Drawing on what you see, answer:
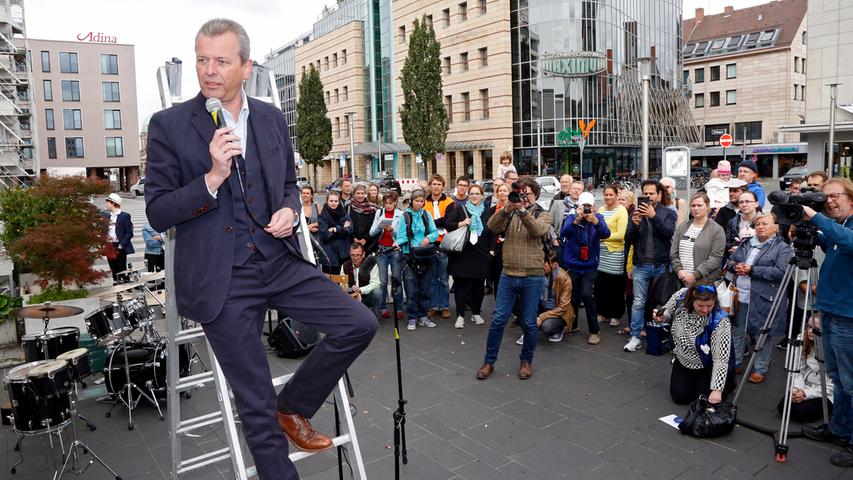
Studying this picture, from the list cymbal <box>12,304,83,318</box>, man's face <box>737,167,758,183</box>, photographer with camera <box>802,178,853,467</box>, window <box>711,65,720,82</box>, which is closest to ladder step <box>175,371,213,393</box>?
cymbal <box>12,304,83,318</box>

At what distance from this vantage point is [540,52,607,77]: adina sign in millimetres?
41969

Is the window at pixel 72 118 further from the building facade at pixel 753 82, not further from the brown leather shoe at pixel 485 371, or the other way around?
the brown leather shoe at pixel 485 371

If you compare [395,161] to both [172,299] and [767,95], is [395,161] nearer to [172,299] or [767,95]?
[767,95]

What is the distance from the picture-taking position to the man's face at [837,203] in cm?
464

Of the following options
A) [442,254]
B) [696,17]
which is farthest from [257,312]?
[696,17]

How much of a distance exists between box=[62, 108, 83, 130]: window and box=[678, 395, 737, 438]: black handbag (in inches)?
3019

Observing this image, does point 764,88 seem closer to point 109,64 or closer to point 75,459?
point 75,459

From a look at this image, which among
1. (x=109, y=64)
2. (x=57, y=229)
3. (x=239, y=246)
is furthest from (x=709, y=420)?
(x=109, y=64)

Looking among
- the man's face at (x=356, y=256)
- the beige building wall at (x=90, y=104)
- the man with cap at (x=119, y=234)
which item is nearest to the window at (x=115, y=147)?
the beige building wall at (x=90, y=104)

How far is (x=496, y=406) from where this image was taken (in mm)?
5824

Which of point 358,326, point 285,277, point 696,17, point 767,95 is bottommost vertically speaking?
point 358,326

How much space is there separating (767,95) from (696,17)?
16.9 meters

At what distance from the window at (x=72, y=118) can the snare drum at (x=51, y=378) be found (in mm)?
74045

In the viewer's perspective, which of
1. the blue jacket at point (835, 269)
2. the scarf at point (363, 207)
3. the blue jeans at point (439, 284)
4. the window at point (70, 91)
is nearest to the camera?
the blue jacket at point (835, 269)
